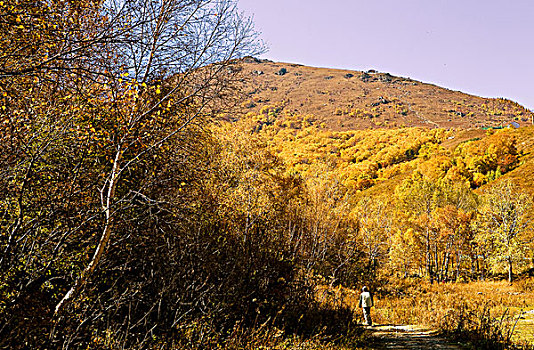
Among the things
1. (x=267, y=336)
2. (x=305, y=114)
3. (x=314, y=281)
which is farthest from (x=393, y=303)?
(x=305, y=114)

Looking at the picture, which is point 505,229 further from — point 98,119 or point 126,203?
point 98,119

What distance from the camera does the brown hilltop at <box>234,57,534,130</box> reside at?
14638 cm

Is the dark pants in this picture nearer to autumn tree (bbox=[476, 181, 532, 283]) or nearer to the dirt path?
the dirt path

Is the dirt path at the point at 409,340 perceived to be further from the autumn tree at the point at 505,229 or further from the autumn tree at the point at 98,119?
the autumn tree at the point at 505,229

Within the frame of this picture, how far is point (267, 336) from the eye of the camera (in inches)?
236

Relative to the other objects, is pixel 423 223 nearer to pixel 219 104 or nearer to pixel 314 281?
pixel 314 281

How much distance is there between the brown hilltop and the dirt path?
12368 cm

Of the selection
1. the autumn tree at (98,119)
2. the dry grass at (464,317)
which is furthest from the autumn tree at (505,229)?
the autumn tree at (98,119)

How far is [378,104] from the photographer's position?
163 meters

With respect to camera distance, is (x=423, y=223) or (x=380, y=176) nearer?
(x=423, y=223)

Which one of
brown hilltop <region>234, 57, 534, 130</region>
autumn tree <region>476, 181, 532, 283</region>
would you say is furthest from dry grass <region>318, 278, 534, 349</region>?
brown hilltop <region>234, 57, 534, 130</region>

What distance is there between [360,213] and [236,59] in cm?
3065

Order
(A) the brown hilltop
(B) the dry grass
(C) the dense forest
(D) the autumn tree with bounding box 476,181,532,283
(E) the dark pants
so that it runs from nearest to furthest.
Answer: (C) the dense forest
(B) the dry grass
(E) the dark pants
(D) the autumn tree with bounding box 476,181,532,283
(A) the brown hilltop

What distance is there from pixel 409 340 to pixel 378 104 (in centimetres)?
16470
